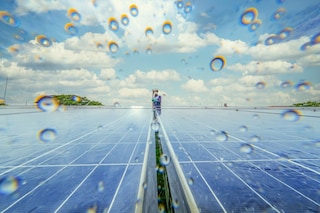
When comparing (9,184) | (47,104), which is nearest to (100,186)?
(9,184)

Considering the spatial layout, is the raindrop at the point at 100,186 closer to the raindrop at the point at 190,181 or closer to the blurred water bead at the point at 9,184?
the blurred water bead at the point at 9,184

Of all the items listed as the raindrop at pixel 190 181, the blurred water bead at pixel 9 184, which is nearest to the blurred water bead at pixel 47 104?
the blurred water bead at pixel 9 184

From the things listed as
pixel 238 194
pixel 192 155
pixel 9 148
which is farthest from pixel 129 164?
pixel 9 148

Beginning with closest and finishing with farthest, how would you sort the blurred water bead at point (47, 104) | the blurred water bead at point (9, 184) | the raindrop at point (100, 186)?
the blurred water bead at point (9, 184) < the raindrop at point (100, 186) < the blurred water bead at point (47, 104)

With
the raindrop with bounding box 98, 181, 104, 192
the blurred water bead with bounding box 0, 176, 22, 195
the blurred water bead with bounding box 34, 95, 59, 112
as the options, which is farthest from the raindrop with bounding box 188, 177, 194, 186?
the blurred water bead with bounding box 34, 95, 59, 112

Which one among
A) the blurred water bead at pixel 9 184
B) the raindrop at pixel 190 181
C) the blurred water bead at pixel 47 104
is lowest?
the blurred water bead at pixel 9 184

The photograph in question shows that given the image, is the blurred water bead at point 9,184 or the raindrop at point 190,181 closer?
the blurred water bead at point 9,184

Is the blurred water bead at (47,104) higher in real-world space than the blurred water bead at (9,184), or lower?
higher
